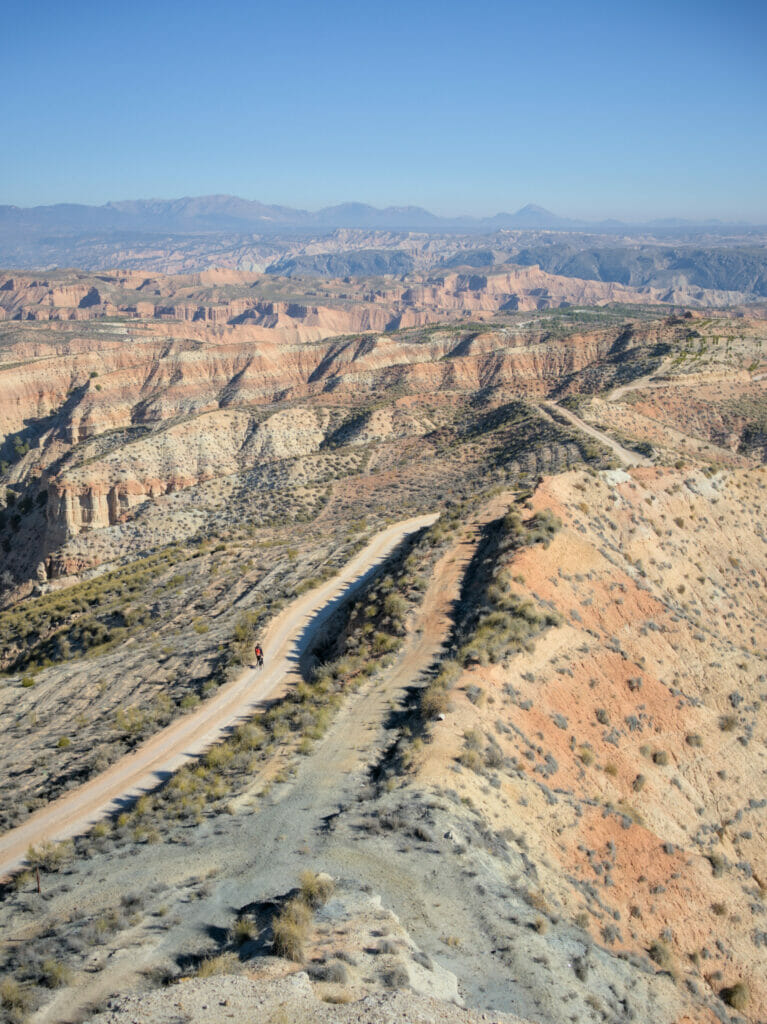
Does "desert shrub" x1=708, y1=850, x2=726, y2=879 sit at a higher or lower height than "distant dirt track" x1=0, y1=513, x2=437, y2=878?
lower

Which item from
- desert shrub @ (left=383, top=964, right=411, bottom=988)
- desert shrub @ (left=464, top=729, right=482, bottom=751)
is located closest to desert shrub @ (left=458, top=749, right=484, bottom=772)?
desert shrub @ (left=464, top=729, right=482, bottom=751)

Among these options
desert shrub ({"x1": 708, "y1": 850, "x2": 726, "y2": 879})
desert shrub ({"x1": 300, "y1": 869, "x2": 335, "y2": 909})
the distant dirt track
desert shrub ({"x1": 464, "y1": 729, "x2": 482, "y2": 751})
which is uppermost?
desert shrub ({"x1": 300, "y1": 869, "x2": 335, "y2": 909})

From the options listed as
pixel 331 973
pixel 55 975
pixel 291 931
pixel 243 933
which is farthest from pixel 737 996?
pixel 55 975

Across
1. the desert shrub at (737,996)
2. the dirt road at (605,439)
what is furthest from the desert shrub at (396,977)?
the dirt road at (605,439)

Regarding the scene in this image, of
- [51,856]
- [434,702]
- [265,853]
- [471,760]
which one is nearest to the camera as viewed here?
[265,853]

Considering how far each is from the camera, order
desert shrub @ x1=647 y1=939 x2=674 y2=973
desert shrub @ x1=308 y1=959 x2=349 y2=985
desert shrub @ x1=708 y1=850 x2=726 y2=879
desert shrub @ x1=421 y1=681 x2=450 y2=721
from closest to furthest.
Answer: desert shrub @ x1=308 y1=959 x2=349 y2=985, desert shrub @ x1=647 y1=939 x2=674 y2=973, desert shrub @ x1=708 y1=850 x2=726 y2=879, desert shrub @ x1=421 y1=681 x2=450 y2=721

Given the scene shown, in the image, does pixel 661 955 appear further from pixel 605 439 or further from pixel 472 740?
pixel 605 439

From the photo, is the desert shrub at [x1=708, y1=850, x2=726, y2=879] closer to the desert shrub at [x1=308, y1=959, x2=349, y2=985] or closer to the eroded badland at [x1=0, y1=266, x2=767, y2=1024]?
the eroded badland at [x1=0, y1=266, x2=767, y2=1024]
